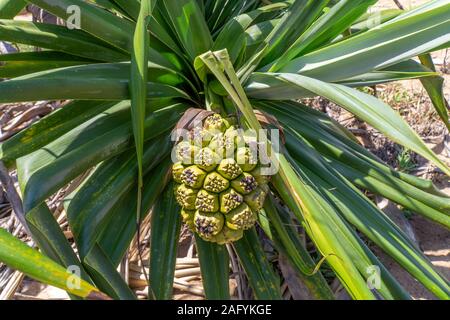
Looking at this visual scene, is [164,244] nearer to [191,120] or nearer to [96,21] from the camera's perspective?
[191,120]

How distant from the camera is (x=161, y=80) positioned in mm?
1228

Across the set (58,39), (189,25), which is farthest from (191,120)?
(58,39)

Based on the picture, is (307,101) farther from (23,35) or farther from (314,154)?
(23,35)

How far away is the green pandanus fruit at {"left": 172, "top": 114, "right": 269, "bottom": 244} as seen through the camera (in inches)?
37.4

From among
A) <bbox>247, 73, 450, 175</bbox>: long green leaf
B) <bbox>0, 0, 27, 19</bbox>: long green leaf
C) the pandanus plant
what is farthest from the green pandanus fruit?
<bbox>0, 0, 27, 19</bbox>: long green leaf

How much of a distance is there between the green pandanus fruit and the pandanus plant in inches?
0.5

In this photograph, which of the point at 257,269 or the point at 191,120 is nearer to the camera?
the point at 191,120

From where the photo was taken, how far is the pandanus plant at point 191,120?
872 millimetres

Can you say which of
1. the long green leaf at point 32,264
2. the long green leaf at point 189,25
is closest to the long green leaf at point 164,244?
Result: the long green leaf at point 189,25

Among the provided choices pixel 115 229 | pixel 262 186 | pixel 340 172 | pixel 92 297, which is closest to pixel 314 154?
pixel 340 172

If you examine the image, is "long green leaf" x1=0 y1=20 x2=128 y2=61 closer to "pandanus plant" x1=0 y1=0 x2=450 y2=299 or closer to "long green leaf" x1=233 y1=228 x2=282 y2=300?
"pandanus plant" x1=0 y1=0 x2=450 y2=299

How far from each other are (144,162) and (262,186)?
324 mm

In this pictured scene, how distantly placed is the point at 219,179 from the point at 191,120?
155 mm

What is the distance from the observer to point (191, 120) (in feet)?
3.34
